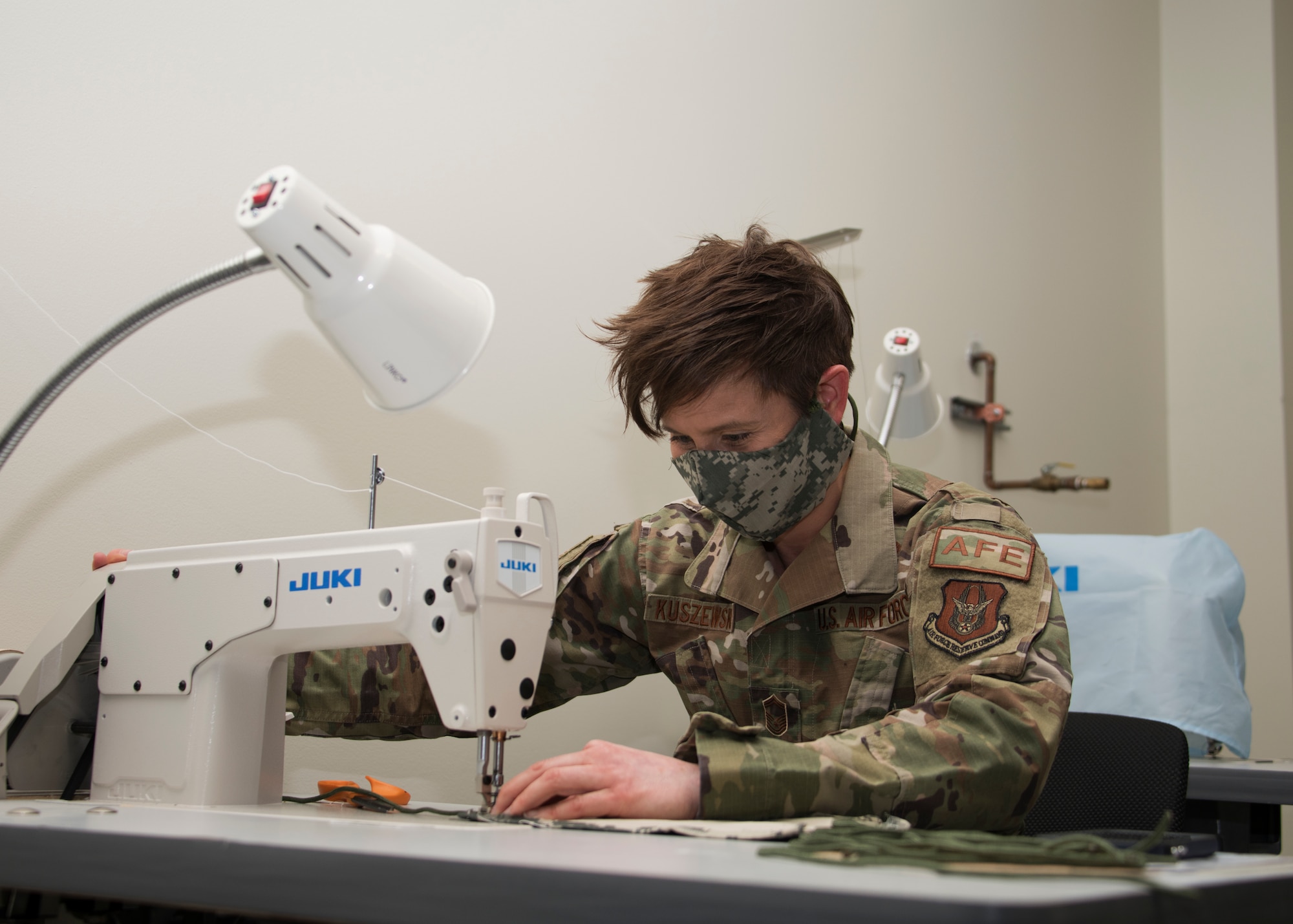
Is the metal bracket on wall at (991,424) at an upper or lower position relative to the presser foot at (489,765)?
upper

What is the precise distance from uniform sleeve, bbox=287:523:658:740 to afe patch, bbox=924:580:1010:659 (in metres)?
0.50

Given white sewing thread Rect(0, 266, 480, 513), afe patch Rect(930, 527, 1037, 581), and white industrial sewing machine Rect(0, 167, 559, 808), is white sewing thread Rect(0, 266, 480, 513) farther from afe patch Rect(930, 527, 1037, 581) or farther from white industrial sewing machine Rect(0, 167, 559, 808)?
afe patch Rect(930, 527, 1037, 581)

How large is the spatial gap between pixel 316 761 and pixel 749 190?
158cm

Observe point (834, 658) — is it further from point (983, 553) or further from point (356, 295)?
point (356, 295)

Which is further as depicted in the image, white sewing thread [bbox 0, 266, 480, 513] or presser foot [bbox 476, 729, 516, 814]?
white sewing thread [bbox 0, 266, 480, 513]

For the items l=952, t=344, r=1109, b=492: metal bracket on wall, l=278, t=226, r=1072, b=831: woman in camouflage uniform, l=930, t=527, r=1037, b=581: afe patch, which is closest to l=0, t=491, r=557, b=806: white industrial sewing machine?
l=278, t=226, r=1072, b=831: woman in camouflage uniform

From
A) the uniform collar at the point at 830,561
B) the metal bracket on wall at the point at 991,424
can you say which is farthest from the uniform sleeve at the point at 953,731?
the metal bracket on wall at the point at 991,424

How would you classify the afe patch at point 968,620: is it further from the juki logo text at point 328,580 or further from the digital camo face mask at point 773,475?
the juki logo text at point 328,580

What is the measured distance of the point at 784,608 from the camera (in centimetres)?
144

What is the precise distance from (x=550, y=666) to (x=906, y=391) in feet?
3.66

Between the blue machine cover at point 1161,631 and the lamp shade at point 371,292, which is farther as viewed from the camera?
the blue machine cover at point 1161,631

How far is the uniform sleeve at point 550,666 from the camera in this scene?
1394 millimetres

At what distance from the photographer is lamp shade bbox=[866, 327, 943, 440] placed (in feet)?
7.43

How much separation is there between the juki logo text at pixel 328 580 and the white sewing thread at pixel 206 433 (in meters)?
0.45
